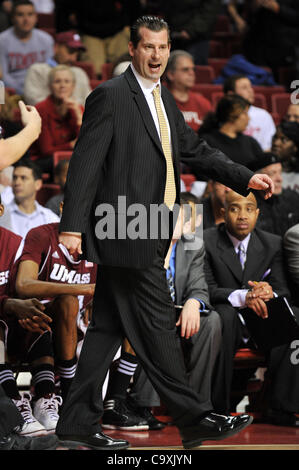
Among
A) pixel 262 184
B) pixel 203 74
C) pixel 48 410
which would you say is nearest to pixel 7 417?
pixel 48 410

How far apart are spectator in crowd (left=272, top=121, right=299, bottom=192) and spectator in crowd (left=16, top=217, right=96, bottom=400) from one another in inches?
86.6

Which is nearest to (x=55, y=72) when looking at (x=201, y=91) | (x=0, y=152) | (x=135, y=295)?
(x=201, y=91)

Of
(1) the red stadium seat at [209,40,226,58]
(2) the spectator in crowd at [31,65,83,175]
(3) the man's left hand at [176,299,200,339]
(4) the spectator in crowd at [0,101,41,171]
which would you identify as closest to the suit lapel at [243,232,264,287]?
(3) the man's left hand at [176,299,200,339]

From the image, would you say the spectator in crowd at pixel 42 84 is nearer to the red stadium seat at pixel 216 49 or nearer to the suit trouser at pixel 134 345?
the red stadium seat at pixel 216 49

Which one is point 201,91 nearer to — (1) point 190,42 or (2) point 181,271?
(1) point 190,42

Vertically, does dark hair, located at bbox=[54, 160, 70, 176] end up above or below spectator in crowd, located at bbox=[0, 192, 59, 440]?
above

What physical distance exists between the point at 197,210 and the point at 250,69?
4.02 m

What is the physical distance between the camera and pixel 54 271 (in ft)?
12.9

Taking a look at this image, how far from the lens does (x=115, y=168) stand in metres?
2.87

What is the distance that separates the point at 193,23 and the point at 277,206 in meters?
3.65

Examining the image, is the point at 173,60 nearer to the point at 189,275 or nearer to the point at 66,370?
the point at 189,275

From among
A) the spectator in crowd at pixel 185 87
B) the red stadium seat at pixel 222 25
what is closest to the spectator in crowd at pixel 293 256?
the spectator in crowd at pixel 185 87

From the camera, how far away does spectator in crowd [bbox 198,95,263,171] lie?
19.4 feet

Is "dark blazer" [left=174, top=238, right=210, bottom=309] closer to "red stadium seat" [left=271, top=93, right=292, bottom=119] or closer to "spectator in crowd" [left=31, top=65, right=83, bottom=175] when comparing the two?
"spectator in crowd" [left=31, top=65, right=83, bottom=175]
